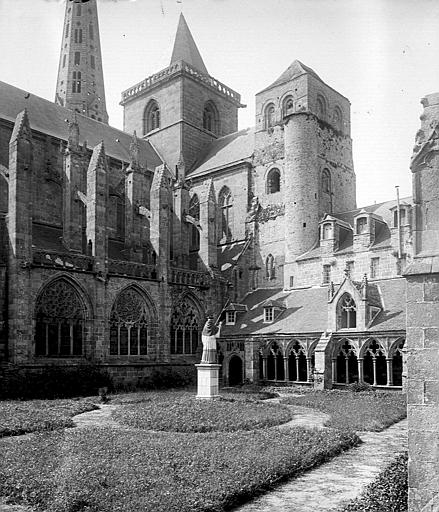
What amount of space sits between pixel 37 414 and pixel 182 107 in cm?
3219

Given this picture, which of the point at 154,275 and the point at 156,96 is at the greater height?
the point at 156,96

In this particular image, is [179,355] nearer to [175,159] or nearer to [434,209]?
[175,159]

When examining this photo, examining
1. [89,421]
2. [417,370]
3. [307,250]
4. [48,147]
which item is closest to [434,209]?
[417,370]

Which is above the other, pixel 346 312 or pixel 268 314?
pixel 346 312

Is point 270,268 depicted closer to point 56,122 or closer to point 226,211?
point 226,211

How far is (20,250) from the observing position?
83.4 feet

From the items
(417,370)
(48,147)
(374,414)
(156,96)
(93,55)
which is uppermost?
(93,55)

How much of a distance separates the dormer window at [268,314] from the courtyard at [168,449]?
420 inches

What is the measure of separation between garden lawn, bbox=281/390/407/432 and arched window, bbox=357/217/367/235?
10336 millimetres

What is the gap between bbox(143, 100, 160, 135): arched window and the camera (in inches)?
1879

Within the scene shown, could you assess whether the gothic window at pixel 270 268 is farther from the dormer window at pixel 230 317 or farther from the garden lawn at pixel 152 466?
the garden lawn at pixel 152 466

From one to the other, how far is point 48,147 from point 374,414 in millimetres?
25085

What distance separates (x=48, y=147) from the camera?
1348 inches

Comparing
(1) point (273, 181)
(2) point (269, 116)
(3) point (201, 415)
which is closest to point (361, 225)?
(1) point (273, 181)
